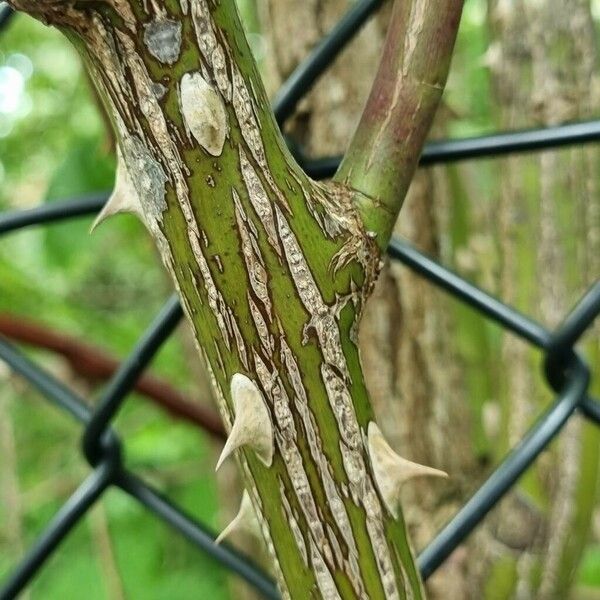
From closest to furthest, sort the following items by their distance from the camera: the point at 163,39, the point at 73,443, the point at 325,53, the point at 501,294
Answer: the point at 163,39 → the point at 325,53 → the point at 501,294 → the point at 73,443

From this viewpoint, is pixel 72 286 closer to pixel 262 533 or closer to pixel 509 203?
pixel 509 203

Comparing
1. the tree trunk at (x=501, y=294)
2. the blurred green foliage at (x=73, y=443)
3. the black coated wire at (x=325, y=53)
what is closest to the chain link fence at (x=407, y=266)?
the black coated wire at (x=325, y=53)

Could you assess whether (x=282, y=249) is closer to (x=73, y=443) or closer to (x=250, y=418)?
(x=250, y=418)

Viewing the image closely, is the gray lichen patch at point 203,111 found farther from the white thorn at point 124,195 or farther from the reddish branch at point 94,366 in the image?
the reddish branch at point 94,366

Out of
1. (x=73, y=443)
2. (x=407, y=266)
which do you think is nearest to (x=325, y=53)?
(x=407, y=266)

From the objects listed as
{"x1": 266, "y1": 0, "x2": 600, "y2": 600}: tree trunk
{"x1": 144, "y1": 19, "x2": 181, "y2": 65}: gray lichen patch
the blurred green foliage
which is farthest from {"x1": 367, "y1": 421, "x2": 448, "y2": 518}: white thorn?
the blurred green foliage

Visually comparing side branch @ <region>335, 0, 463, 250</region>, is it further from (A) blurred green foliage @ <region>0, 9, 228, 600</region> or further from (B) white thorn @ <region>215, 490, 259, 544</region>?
(A) blurred green foliage @ <region>0, 9, 228, 600</region>

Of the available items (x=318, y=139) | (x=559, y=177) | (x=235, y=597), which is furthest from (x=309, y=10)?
(x=235, y=597)
